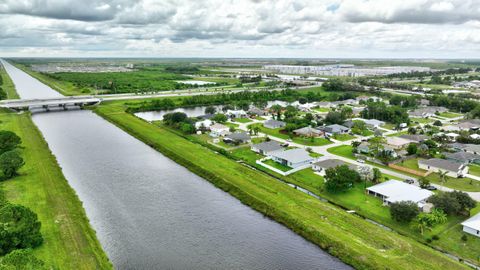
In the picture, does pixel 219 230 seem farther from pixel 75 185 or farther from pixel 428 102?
pixel 428 102

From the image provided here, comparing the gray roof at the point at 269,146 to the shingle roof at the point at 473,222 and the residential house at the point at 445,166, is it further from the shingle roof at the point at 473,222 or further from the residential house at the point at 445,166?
the shingle roof at the point at 473,222

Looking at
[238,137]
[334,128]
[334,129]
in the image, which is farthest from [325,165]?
[334,128]

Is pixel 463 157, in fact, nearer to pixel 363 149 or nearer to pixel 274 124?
pixel 363 149

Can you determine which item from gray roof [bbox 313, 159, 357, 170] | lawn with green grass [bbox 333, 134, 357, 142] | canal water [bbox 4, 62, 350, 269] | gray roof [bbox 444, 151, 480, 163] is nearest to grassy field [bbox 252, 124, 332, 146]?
lawn with green grass [bbox 333, 134, 357, 142]

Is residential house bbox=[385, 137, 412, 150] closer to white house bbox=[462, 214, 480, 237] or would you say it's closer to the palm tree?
the palm tree

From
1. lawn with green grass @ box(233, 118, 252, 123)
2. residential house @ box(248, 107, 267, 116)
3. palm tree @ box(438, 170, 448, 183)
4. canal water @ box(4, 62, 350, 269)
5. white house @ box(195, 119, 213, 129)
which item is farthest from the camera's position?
residential house @ box(248, 107, 267, 116)

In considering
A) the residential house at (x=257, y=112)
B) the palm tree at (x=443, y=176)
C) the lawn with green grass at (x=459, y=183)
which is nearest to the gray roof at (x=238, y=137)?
the residential house at (x=257, y=112)

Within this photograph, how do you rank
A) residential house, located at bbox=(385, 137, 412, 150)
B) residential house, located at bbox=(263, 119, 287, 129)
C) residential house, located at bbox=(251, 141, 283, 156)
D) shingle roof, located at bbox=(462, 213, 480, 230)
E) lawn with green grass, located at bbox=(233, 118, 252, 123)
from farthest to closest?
1. lawn with green grass, located at bbox=(233, 118, 252, 123)
2. residential house, located at bbox=(263, 119, 287, 129)
3. residential house, located at bbox=(385, 137, 412, 150)
4. residential house, located at bbox=(251, 141, 283, 156)
5. shingle roof, located at bbox=(462, 213, 480, 230)
